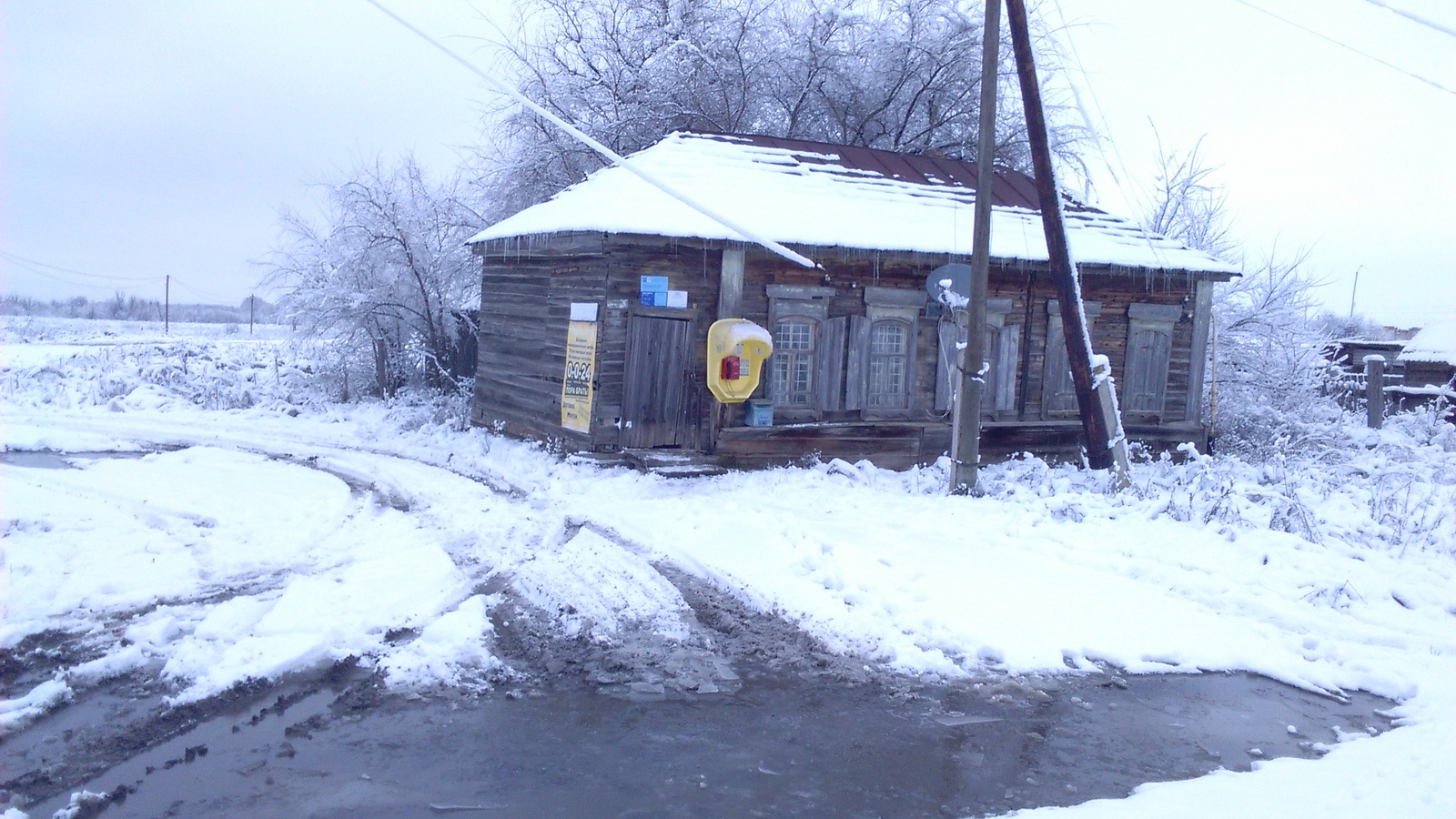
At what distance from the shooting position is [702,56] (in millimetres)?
20734

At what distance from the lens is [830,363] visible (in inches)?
550

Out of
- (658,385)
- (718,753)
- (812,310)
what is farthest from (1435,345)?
(718,753)

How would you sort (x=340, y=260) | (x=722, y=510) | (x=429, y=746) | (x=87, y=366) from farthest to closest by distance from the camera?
(x=87, y=366)
(x=340, y=260)
(x=722, y=510)
(x=429, y=746)

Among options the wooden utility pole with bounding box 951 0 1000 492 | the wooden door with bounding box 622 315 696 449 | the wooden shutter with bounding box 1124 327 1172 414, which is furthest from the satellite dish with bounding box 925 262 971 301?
the wooden shutter with bounding box 1124 327 1172 414

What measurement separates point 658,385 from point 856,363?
311 centimetres

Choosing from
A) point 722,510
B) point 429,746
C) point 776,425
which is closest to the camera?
point 429,746

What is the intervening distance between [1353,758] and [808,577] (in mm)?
3795

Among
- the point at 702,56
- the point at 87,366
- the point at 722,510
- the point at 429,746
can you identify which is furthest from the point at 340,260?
the point at 429,746

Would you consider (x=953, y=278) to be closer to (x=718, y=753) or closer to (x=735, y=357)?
(x=735, y=357)

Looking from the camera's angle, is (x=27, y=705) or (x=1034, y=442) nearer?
(x=27, y=705)

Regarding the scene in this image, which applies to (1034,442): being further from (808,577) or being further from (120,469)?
(120,469)

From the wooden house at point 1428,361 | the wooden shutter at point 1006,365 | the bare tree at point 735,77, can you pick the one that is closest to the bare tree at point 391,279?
the bare tree at point 735,77

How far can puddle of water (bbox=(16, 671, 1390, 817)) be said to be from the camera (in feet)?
13.5

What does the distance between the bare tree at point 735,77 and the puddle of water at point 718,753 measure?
1719cm
